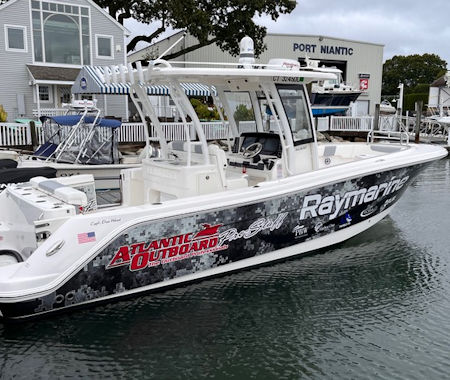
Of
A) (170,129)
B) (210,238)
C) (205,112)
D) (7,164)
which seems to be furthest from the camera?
(205,112)

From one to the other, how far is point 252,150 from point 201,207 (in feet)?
5.88

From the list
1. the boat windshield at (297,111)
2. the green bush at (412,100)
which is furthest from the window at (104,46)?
the green bush at (412,100)

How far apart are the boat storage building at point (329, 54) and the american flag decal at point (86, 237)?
2327 cm

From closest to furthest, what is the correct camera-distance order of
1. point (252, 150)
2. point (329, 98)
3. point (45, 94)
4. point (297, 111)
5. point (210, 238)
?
point (210, 238) → point (297, 111) → point (252, 150) → point (45, 94) → point (329, 98)

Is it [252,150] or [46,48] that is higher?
[46,48]

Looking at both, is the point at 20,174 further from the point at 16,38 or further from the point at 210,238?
the point at 16,38

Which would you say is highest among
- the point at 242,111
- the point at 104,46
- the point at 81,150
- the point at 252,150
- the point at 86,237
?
the point at 104,46

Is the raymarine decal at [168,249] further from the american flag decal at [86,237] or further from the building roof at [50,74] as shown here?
the building roof at [50,74]

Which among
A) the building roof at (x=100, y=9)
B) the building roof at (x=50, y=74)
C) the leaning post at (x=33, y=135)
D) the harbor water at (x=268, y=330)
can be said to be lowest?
the harbor water at (x=268, y=330)

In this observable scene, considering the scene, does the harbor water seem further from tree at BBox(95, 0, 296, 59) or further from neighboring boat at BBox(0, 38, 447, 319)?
tree at BBox(95, 0, 296, 59)

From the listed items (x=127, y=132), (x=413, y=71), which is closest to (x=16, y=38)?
(x=127, y=132)

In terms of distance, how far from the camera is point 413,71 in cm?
6900

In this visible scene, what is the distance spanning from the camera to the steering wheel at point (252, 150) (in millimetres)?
6436

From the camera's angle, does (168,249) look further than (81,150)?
No
